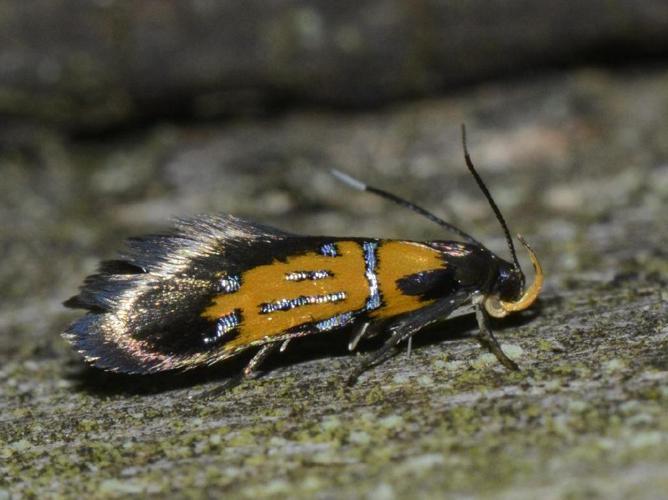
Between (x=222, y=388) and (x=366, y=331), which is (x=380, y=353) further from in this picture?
(x=222, y=388)

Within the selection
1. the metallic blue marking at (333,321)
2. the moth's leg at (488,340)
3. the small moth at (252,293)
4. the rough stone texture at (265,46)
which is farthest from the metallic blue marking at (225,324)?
the rough stone texture at (265,46)

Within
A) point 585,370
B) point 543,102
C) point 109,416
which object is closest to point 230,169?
point 543,102

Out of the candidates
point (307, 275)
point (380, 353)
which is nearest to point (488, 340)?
point (380, 353)

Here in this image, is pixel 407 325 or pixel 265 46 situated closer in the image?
pixel 407 325

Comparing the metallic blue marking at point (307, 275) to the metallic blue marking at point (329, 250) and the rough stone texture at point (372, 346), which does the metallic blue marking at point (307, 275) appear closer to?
the metallic blue marking at point (329, 250)

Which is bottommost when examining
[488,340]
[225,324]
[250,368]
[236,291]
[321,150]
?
[488,340]
